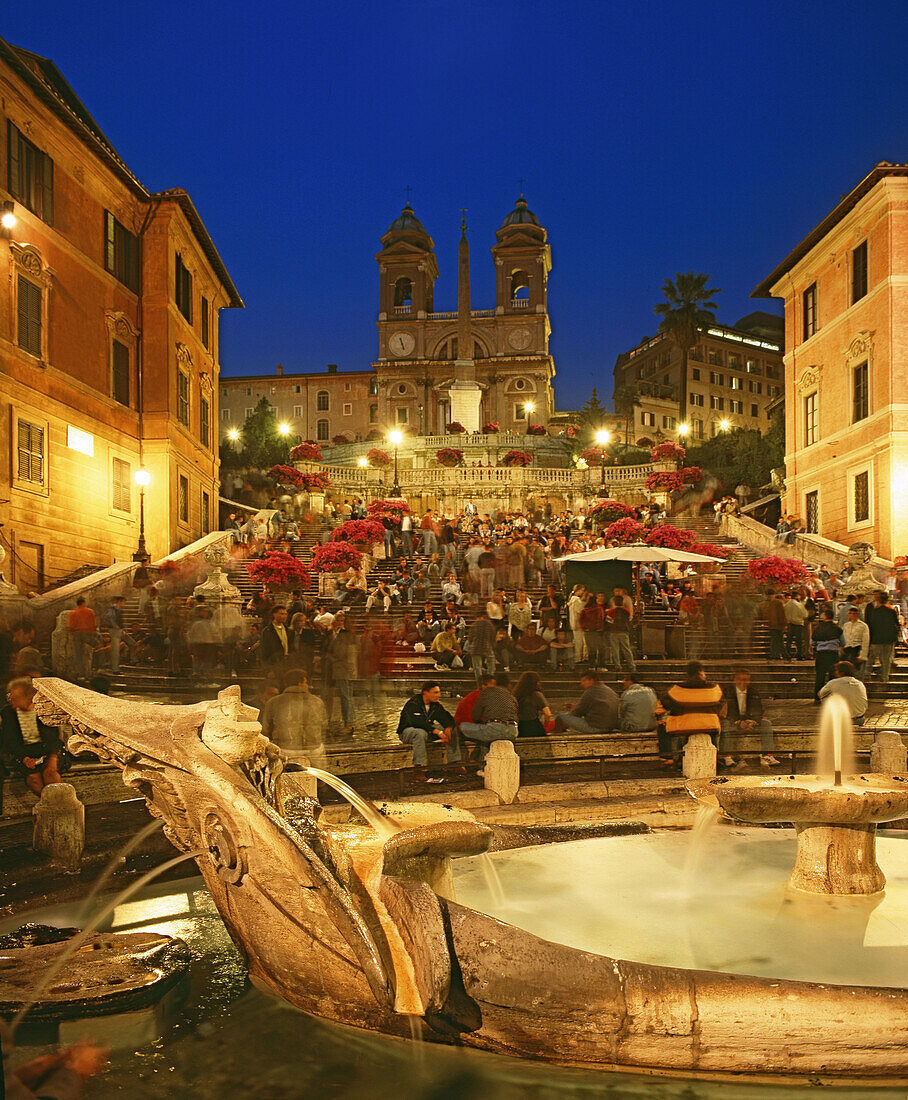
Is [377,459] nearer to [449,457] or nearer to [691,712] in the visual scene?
[449,457]

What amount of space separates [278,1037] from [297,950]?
427mm

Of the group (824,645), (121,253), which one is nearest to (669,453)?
(121,253)

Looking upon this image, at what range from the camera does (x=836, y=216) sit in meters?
29.5

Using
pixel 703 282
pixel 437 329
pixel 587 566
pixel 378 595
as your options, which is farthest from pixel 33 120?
pixel 437 329

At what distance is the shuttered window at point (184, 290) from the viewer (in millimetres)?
30938

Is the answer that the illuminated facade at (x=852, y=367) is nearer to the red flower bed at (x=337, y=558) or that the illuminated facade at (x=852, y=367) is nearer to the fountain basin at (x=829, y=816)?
the red flower bed at (x=337, y=558)

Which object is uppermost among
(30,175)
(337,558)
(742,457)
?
(30,175)

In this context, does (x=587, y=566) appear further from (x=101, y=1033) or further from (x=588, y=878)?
A: (x=101, y=1033)

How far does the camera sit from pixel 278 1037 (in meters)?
4.23

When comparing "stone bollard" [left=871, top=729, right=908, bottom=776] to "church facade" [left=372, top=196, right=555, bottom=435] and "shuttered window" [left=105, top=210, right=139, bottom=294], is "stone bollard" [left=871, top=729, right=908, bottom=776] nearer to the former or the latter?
"shuttered window" [left=105, top=210, right=139, bottom=294]

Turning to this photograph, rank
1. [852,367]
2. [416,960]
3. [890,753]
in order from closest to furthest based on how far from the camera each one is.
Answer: [416,960], [890,753], [852,367]

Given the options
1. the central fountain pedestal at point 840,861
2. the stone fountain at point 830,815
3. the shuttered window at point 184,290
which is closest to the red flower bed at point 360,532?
the shuttered window at point 184,290

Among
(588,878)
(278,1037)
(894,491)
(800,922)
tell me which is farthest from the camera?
(894,491)

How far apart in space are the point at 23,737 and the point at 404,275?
262 feet
